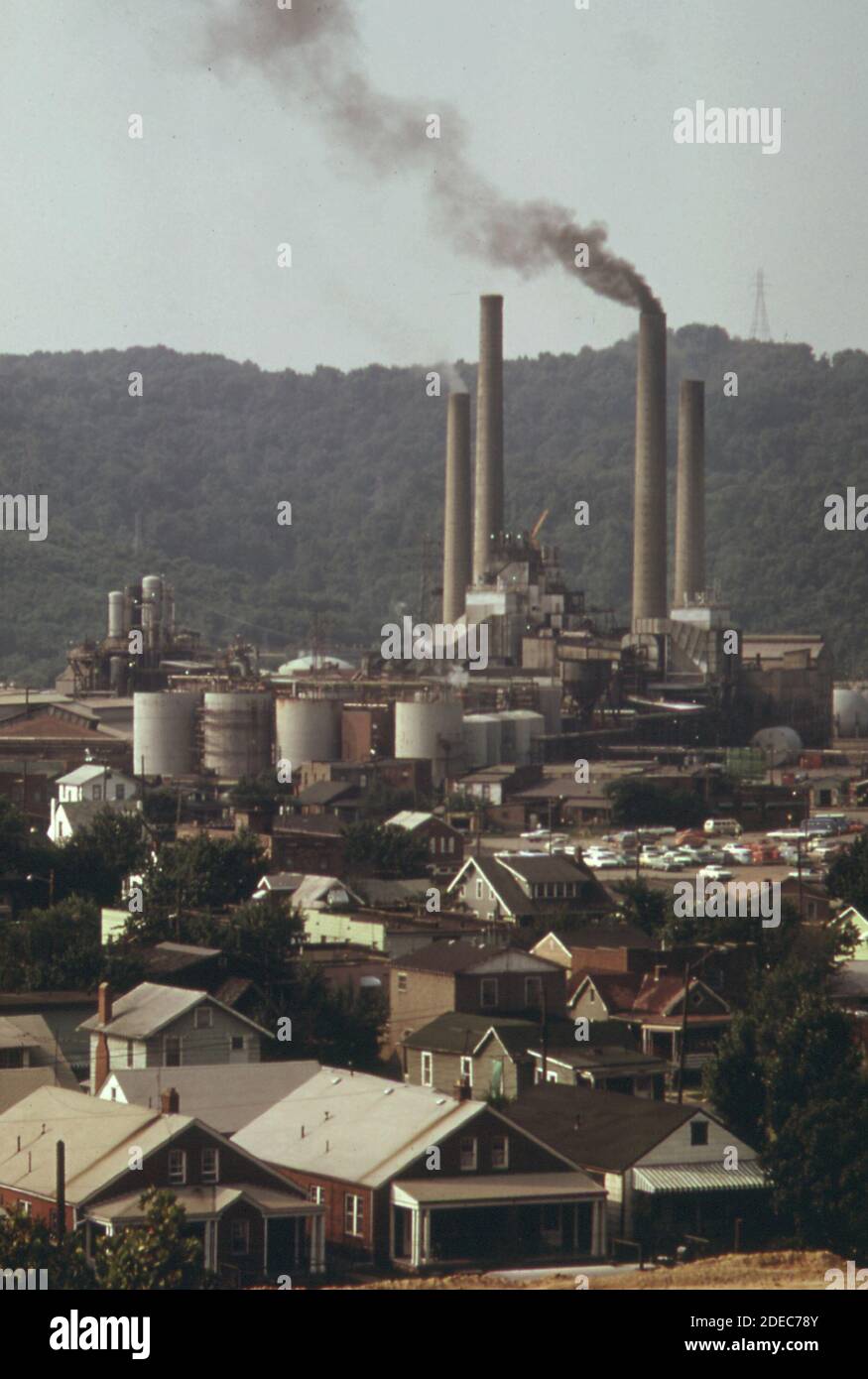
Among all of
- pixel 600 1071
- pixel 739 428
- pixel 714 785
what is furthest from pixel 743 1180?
pixel 739 428

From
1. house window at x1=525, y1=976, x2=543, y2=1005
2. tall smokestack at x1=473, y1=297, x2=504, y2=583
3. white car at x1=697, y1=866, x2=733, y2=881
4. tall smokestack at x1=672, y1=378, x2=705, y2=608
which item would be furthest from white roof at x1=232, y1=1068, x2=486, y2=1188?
tall smokestack at x1=672, y1=378, x2=705, y2=608

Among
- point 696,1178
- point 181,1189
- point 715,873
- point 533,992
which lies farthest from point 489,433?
point 181,1189

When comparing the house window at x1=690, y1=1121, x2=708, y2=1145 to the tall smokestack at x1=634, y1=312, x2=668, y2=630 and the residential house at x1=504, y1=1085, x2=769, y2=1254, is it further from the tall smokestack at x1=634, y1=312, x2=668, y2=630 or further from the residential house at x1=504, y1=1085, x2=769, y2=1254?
the tall smokestack at x1=634, y1=312, x2=668, y2=630

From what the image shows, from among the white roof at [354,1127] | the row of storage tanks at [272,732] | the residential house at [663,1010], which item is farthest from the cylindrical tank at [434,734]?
the white roof at [354,1127]

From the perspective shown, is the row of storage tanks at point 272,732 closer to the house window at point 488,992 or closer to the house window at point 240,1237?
the house window at point 488,992

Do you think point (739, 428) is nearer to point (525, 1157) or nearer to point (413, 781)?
point (413, 781)

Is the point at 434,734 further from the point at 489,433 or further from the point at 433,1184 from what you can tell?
the point at 433,1184
